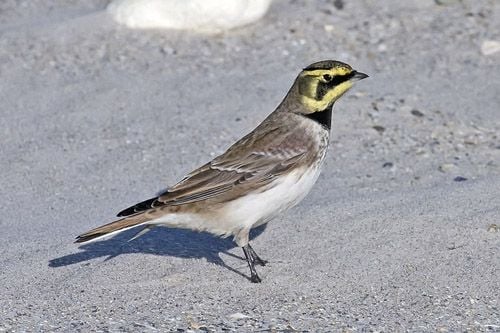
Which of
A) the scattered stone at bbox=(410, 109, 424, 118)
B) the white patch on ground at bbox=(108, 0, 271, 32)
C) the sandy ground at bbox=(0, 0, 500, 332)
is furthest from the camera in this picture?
the white patch on ground at bbox=(108, 0, 271, 32)

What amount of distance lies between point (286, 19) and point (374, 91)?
191 centimetres

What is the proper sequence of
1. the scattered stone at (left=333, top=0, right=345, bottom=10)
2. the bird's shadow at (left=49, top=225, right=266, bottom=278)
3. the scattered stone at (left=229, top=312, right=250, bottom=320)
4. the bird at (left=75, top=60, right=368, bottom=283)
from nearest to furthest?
the scattered stone at (left=229, top=312, right=250, bottom=320) < the bird at (left=75, top=60, right=368, bottom=283) < the bird's shadow at (left=49, top=225, right=266, bottom=278) < the scattered stone at (left=333, top=0, right=345, bottom=10)

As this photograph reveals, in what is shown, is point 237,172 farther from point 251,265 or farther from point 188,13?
point 188,13

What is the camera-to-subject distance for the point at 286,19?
11.3 metres

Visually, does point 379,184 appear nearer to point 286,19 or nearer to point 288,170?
point 288,170

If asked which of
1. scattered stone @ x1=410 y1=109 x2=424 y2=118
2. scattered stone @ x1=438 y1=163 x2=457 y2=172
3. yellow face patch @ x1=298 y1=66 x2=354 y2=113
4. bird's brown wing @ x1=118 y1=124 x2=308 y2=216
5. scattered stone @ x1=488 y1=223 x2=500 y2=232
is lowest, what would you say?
scattered stone @ x1=438 y1=163 x2=457 y2=172

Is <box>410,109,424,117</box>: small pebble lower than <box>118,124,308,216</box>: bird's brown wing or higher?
lower

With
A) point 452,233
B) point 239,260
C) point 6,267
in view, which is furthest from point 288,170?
point 6,267

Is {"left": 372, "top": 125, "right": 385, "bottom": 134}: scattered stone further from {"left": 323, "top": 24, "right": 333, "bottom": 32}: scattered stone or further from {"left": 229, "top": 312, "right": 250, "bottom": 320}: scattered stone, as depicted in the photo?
{"left": 229, "top": 312, "right": 250, "bottom": 320}: scattered stone

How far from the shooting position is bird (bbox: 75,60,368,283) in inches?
258

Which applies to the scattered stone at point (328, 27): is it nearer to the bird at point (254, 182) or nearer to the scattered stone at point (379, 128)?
the scattered stone at point (379, 128)

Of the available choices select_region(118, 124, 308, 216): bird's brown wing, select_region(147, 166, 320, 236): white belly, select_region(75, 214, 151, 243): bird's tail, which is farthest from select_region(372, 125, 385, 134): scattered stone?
select_region(75, 214, 151, 243): bird's tail

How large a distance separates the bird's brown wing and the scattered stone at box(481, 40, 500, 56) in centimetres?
447

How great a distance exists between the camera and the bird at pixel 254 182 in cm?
655
